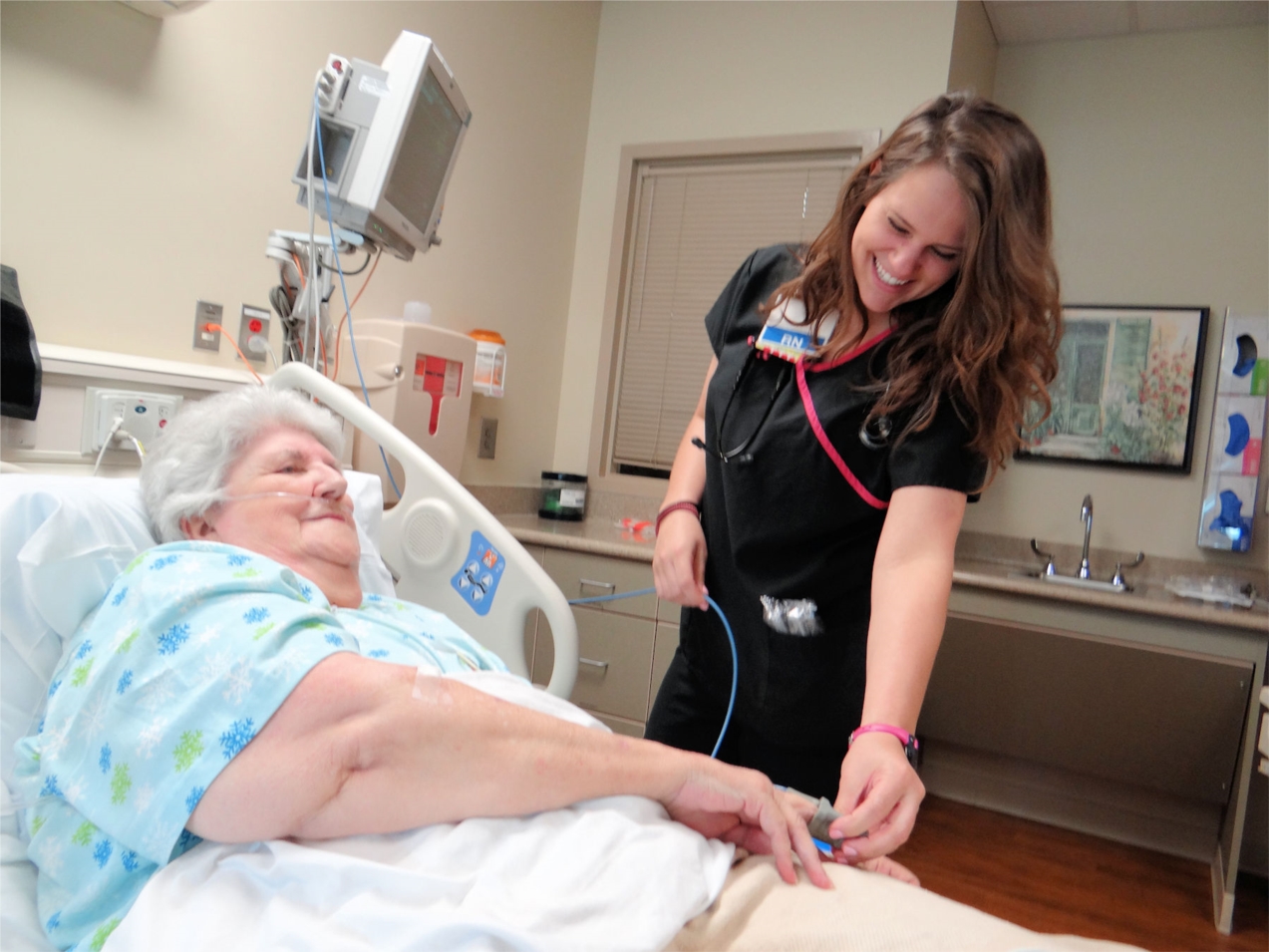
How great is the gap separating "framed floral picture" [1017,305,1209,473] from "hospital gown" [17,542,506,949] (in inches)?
112

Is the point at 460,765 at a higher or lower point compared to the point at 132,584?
lower

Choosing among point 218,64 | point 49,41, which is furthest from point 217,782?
point 218,64

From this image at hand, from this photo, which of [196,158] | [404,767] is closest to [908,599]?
[404,767]

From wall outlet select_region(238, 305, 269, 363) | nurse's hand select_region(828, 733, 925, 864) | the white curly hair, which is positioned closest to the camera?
nurse's hand select_region(828, 733, 925, 864)

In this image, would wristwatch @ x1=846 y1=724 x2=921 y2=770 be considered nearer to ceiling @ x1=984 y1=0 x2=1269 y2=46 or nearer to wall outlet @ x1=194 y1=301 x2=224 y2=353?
wall outlet @ x1=194 y1=301 x2=224 y2=353

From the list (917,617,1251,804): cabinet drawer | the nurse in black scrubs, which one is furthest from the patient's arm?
(917,617,1251,804): cabinet drawer

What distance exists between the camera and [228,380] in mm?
1892

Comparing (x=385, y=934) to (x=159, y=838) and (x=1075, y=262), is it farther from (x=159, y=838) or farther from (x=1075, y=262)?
(x=1075, y=262)

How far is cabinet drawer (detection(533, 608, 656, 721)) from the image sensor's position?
108 inches

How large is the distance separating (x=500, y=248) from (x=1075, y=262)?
2.08 meters

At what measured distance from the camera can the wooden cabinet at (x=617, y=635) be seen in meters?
2.73

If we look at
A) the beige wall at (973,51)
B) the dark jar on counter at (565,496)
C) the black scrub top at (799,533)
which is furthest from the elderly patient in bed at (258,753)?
the beige wall at (973,51)

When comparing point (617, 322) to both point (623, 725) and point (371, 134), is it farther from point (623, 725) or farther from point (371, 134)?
point (371, 134)

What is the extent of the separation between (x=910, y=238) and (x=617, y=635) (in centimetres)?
192
